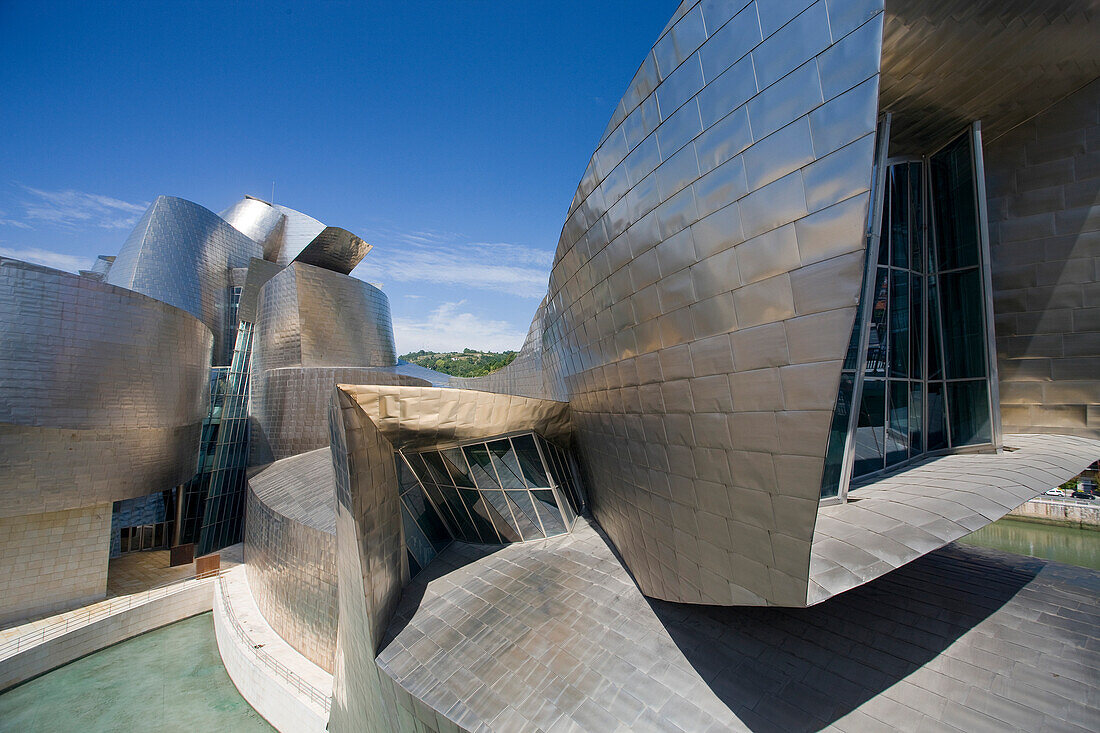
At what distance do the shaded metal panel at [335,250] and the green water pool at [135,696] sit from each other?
936 inches

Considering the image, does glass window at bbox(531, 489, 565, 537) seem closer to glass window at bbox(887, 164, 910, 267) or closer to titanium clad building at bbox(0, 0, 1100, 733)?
titanium clad building at bbox(0, 0, 1100, 733)

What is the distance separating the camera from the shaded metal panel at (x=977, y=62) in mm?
5848

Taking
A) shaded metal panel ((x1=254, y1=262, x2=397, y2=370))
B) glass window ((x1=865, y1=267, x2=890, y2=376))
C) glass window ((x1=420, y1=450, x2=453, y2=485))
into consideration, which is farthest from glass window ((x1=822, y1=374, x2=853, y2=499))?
shaded metal panel ((x1=254, y1=262, x2=397, y2=370))

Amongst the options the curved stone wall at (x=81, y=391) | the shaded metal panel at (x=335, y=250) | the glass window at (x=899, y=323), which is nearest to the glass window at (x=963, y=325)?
the glass window at (x=899, y=323)

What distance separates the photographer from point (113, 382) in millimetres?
17516

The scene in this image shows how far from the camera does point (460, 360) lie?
477 ft

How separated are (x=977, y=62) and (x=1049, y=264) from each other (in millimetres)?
4471

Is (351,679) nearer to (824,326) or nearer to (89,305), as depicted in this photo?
(824,326)

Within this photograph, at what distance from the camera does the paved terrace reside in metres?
5.45

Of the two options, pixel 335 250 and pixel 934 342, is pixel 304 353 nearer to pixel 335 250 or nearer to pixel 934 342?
pixel 335 250

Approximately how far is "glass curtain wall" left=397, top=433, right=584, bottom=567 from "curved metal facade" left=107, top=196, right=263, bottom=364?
2937cm

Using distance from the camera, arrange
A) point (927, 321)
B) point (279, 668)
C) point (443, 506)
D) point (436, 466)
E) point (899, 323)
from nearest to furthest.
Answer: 1. point (899, 323)
2. point (927, 321)
3. point (436, 466)
4. point (443, 506)
5. point (279, 668)

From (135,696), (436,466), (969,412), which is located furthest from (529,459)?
(135,696)

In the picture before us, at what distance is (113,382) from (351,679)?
17042mm
